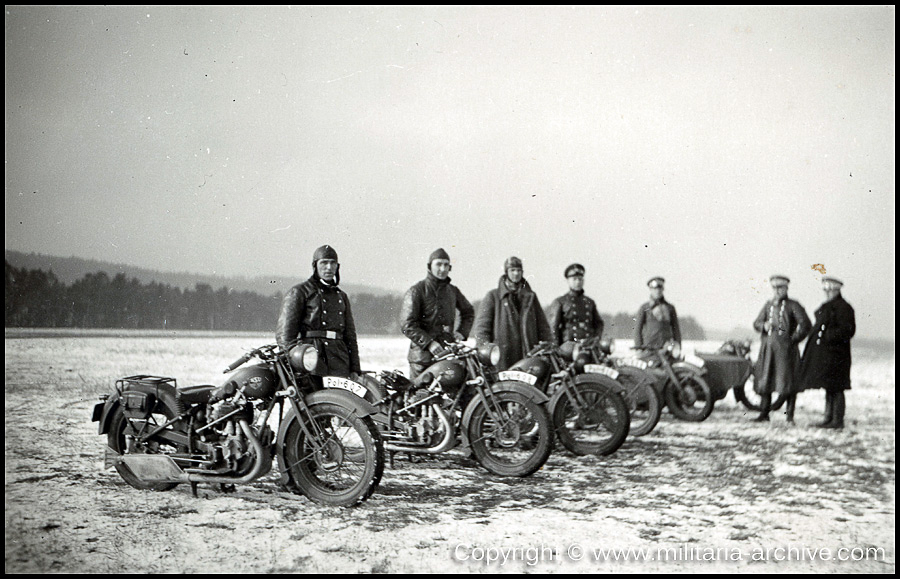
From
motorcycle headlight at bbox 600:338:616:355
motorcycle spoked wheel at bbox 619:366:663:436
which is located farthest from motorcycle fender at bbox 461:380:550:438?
motorcycle headlight at bbox 600:338:616:355

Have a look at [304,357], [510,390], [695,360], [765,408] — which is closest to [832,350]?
[765,408]

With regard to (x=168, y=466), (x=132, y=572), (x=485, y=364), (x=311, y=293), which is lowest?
(x=132, y=572)

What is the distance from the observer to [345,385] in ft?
12.3

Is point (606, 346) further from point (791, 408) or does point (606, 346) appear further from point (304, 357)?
point (304, 357)

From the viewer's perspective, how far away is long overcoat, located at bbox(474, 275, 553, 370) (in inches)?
243

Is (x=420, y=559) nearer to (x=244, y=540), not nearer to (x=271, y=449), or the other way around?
(x=244, y=540)

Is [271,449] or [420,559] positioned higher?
[271,449]

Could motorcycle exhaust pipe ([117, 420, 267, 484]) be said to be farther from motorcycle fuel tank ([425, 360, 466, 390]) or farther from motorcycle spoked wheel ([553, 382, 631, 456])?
motorcycle spoked wheel ([553, 382, 631, 456])

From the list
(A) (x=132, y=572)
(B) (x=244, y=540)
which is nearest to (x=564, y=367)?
(B) (x=244, y=540)

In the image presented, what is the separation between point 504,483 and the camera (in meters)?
4.35

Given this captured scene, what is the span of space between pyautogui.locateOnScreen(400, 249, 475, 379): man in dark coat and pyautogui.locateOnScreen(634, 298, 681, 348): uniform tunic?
3.02 meters

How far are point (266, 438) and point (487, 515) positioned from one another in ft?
4.33

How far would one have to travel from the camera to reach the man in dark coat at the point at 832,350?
21.2 ft

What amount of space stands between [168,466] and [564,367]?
10.4 ft
